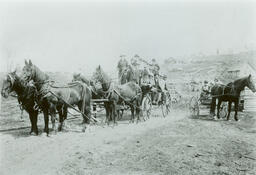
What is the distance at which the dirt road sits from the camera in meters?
5.90

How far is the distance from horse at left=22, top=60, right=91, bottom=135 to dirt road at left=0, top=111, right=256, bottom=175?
1039 mm

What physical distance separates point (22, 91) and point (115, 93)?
4.10 metres

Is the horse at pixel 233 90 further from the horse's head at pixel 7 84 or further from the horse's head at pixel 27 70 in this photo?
the horse's head at pixel 7 84

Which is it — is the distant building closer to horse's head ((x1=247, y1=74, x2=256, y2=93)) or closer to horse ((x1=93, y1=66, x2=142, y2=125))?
horse's head ((x1=247, y1=74, x2=256, y2=93))

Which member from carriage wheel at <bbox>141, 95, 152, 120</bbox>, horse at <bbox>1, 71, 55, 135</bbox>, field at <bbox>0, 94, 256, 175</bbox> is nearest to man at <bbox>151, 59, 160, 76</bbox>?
carriage wheel at <bbox>141, 95, 152, 120</bbox>

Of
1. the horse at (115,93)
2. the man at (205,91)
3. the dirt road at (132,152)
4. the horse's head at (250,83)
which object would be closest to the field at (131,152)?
the dirt road at (132,152)

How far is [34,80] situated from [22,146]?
2.13 meters

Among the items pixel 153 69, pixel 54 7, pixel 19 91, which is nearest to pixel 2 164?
pixel 19 91

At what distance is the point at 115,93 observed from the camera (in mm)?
11289

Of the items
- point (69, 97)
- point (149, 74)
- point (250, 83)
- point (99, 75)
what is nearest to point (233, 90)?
point (250, 83)

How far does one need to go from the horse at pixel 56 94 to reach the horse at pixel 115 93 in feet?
3.10

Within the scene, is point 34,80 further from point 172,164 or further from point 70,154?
point 172,164

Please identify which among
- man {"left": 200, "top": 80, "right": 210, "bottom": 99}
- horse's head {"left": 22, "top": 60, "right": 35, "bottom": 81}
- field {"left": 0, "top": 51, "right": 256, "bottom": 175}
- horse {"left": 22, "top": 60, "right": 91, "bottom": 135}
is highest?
horse's head {"left": 22, "top": 60, "right": 35, "bottom": 81}

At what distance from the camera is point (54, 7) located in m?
8.50
